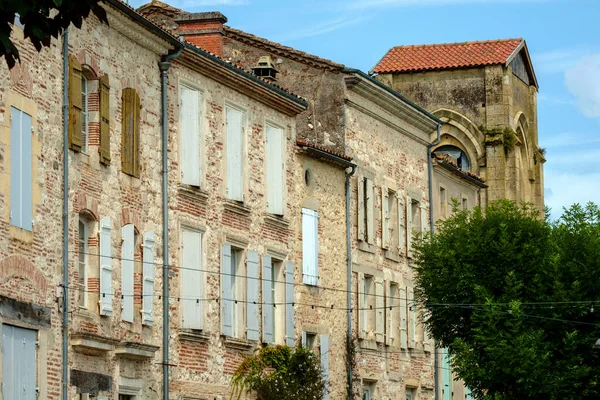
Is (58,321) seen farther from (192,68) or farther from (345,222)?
(345,222)

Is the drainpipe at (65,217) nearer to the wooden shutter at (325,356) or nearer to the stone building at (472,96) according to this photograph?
the wooden shutter at (325,356)

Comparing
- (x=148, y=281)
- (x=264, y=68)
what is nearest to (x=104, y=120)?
(x=148, y=281)

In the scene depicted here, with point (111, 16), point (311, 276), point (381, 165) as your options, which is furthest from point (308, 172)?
point (111, 16)

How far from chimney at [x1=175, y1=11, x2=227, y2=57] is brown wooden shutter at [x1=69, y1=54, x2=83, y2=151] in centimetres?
1129

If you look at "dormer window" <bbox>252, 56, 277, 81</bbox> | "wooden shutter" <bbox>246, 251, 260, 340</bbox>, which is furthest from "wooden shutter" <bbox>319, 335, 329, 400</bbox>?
"dormer window" <bbox>252, 56, 277, 81</bbox>

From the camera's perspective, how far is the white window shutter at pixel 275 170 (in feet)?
119

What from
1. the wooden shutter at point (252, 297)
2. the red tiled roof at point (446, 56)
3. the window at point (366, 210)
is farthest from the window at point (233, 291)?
the red tiled roof at point (446, 56)

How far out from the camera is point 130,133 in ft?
96.4

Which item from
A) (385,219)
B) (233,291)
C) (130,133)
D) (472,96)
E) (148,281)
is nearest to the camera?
(130,133)

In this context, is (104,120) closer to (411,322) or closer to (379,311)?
(379,311)

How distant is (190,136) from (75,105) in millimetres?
5368

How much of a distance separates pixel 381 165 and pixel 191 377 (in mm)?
13263

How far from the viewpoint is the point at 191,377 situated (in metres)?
31.4

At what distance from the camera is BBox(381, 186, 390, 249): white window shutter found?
42.9m
